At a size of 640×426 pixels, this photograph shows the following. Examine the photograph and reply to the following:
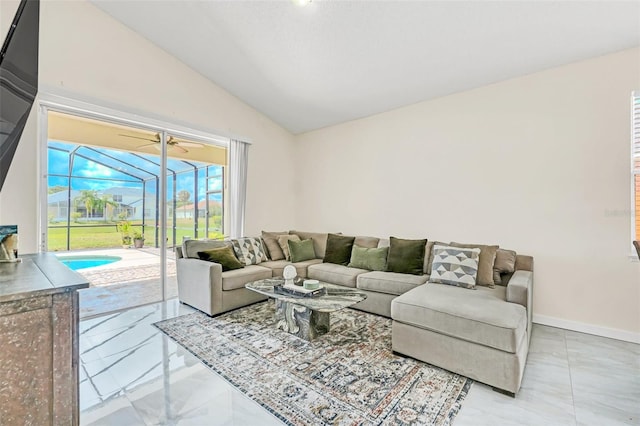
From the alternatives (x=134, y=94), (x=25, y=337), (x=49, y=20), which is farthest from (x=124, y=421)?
(x=49, y=20)

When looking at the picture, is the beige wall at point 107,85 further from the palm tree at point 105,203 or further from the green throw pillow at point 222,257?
the green throw pillow at point 222,257

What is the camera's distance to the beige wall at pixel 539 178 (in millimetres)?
2846

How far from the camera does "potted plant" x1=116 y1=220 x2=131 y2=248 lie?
3.87m

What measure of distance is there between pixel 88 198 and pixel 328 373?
3449 mm

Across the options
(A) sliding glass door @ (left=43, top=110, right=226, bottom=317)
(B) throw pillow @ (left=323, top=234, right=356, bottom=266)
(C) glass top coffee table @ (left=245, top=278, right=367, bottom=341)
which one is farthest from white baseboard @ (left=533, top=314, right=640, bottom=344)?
(A) sliding glass door @ (left=43, top=110, right=226, bottom=317)

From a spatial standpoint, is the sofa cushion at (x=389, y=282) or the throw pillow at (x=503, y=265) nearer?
the throw pillow at (x=503, y=265)

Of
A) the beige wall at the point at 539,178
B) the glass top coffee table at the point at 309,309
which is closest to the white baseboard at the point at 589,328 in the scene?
the beige wall at the point at 539,178

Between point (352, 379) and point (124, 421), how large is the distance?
142cm

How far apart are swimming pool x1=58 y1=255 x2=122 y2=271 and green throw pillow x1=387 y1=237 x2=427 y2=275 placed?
3.85 metres

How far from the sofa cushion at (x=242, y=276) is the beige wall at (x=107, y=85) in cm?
131

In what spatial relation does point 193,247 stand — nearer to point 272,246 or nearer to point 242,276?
point 242,276

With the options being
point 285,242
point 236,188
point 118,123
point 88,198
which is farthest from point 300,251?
point 118,123

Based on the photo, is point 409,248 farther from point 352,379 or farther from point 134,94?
point 134,94

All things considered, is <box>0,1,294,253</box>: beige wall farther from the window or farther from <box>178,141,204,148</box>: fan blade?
the window
